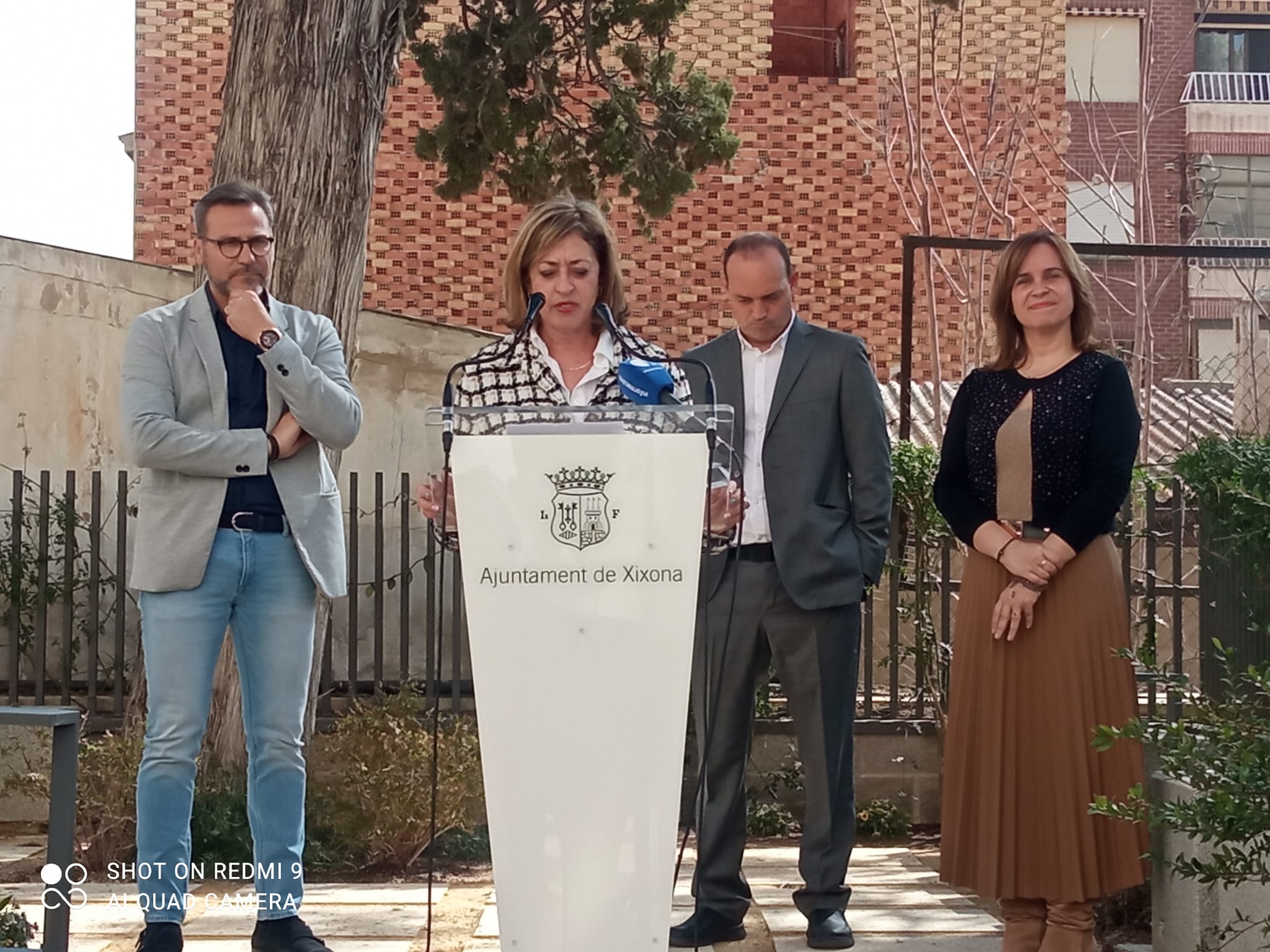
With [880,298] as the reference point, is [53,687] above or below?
below

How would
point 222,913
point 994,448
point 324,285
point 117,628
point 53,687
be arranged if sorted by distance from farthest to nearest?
point 53,687 < point 117,628 < point 324,285 < point 222,913 < point 994,448

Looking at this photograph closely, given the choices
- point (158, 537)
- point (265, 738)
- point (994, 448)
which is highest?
point (994, 448)

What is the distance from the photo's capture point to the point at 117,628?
308 inches

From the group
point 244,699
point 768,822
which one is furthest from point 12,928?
point 768,822

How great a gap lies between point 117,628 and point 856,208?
422 inches

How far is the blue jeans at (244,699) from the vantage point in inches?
152

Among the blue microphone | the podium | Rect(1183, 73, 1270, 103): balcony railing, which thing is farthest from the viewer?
Rect(1183, 73, 1270, 103): balcony railing

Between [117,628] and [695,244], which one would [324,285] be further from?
[695,244]

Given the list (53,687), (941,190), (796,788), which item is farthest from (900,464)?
(941,190)

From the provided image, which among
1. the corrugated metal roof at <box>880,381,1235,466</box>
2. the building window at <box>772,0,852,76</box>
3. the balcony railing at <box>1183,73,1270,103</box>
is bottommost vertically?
the corrugated metal roof at <box>880,381,1235,466</box>

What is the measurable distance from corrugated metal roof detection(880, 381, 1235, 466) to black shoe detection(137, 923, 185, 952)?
582 centimetres

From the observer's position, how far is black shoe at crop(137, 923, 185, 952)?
3.85 m

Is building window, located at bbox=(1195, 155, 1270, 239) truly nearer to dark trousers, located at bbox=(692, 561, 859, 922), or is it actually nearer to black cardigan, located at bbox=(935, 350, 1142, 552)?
black cardigan, located at bbox=(935, 350, 1142, 552)

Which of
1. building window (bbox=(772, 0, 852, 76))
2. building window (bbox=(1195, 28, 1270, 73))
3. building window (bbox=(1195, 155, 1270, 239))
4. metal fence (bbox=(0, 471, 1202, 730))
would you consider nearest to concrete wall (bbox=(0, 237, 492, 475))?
metal fence (bbox=(0, 471, 1202, 730))
